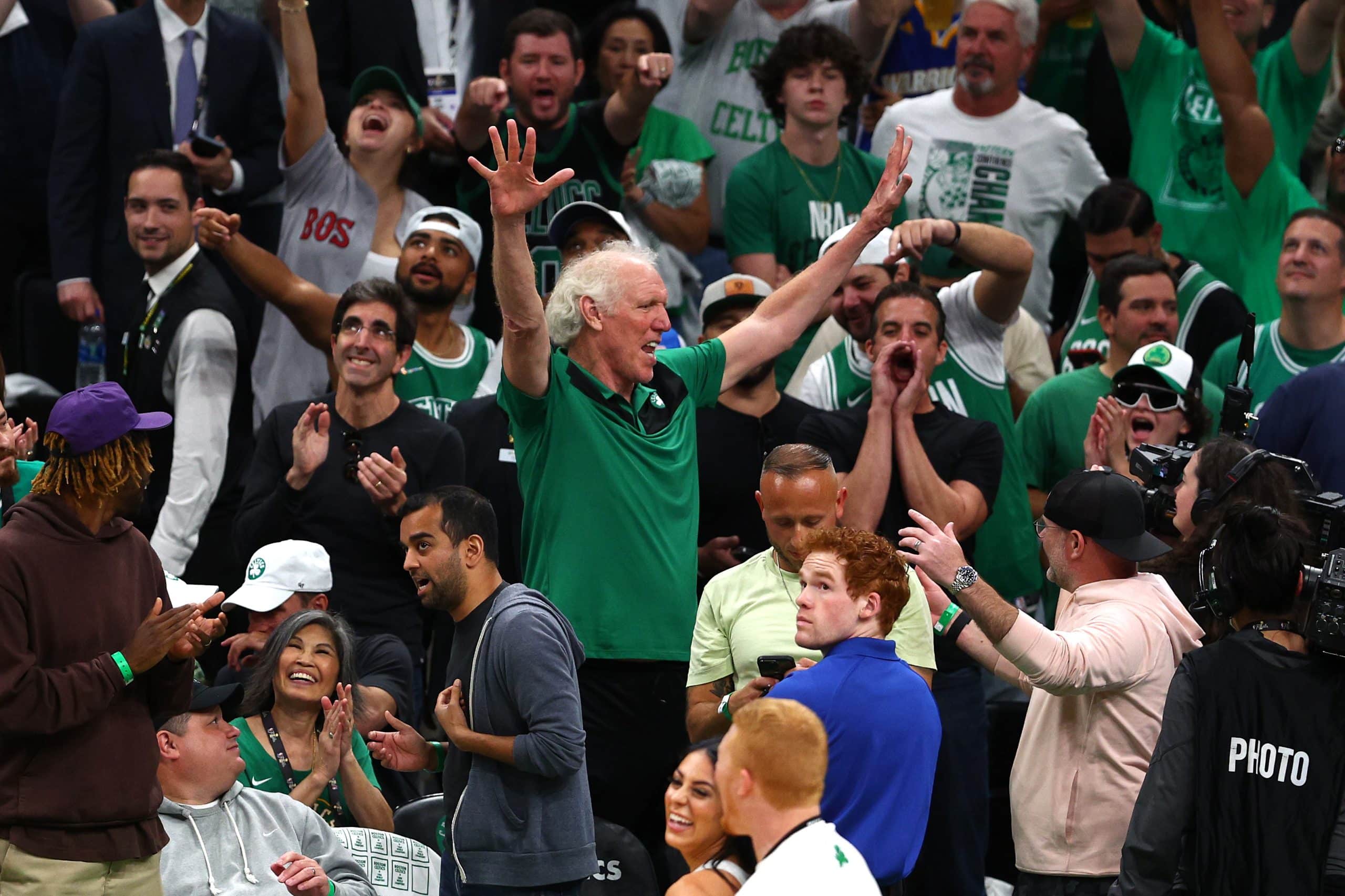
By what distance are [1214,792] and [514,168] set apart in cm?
217

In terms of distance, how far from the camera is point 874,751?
11.8 feet

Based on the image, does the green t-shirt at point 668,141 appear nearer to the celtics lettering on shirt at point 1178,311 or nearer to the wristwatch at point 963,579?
the celtics lettering on shirt at point 1178,311

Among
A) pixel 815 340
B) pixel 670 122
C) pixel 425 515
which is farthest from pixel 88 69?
pixel 425 515

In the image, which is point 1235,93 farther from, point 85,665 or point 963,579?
point 85,665

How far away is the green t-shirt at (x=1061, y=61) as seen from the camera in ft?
28.4

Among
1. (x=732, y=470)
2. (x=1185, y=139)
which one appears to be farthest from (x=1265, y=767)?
(x=1185, y=139)

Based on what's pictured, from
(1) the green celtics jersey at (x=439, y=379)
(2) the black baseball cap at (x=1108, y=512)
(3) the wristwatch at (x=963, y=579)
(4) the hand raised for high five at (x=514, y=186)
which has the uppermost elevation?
(4) the hand raised for high five at (x=514, y=186)

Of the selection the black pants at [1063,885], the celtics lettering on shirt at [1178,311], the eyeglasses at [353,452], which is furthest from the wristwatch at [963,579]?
the celtics lettering on shirt at [1178,311]

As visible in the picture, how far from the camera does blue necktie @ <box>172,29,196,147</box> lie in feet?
23.8

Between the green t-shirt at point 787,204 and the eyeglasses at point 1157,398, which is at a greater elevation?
the green t-shirt at point 787,204

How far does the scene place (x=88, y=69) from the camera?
714 centimetres

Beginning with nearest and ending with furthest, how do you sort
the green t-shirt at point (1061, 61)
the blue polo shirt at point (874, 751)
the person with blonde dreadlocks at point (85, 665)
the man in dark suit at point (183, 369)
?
1. the blue polo shirt at point (874, 751)
2. the person with blonde dreadlocks at point (85, 665)
3. the man in dark suit at point (183, 369)
4. the green t-shirt at point (1061, 61)

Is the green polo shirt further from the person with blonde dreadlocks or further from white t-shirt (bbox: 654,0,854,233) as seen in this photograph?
white t-shirt (bbox: 654,0,854,233)

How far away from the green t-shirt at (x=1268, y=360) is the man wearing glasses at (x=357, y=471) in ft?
9.94
